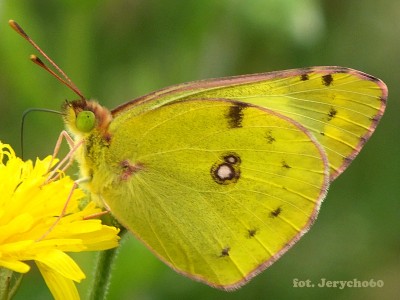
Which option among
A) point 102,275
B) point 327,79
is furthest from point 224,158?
point 102,275

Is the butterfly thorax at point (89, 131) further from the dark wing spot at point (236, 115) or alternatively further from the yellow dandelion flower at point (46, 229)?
the dark wing spot at point (236, 115)

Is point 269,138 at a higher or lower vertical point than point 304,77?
lower

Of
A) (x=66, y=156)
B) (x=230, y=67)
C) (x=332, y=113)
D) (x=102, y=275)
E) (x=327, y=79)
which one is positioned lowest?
(x=102, y=275)

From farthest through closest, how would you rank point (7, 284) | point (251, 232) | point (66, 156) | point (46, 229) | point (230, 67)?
point (230, 67)
point (251, 232)
point (66, 156)
point (46, 229)
point (7, 284)

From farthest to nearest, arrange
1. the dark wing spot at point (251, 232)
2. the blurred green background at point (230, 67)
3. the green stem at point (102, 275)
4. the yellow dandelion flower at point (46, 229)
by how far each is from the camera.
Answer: the blurred green background at point (230, 67) → the dark wing spot at point (251, 232) → the green stem at point (102, 275) → the yellow dandelion flower at point (46, 229)

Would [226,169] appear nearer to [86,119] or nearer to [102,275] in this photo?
[86,119]

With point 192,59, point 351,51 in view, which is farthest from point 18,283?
point 351,51

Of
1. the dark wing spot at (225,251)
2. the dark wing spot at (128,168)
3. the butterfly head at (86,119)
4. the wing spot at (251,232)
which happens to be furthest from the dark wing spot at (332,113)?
the butterfly head at (86,119)
